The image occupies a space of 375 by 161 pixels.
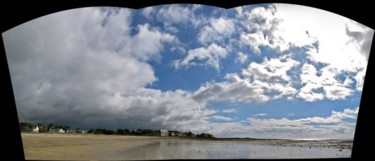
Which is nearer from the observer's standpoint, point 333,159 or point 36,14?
point 36,14

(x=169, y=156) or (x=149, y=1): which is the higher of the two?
(x=149, y=1)

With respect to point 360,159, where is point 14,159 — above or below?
below

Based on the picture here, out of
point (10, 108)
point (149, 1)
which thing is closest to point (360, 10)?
point (149, 1)

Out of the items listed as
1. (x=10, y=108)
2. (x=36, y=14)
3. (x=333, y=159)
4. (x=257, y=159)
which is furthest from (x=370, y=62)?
(x=10, y=108)

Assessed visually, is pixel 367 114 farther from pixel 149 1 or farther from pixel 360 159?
pixel 149 1

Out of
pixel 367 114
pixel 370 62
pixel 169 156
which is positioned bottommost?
pixel 169 156

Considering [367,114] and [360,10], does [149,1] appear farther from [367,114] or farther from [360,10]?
[367,114]

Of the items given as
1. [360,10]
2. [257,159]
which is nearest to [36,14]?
[257,159]

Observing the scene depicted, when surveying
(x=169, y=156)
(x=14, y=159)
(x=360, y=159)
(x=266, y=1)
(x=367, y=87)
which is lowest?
(x=14, y=159)

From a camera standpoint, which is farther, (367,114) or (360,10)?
(367,114)
